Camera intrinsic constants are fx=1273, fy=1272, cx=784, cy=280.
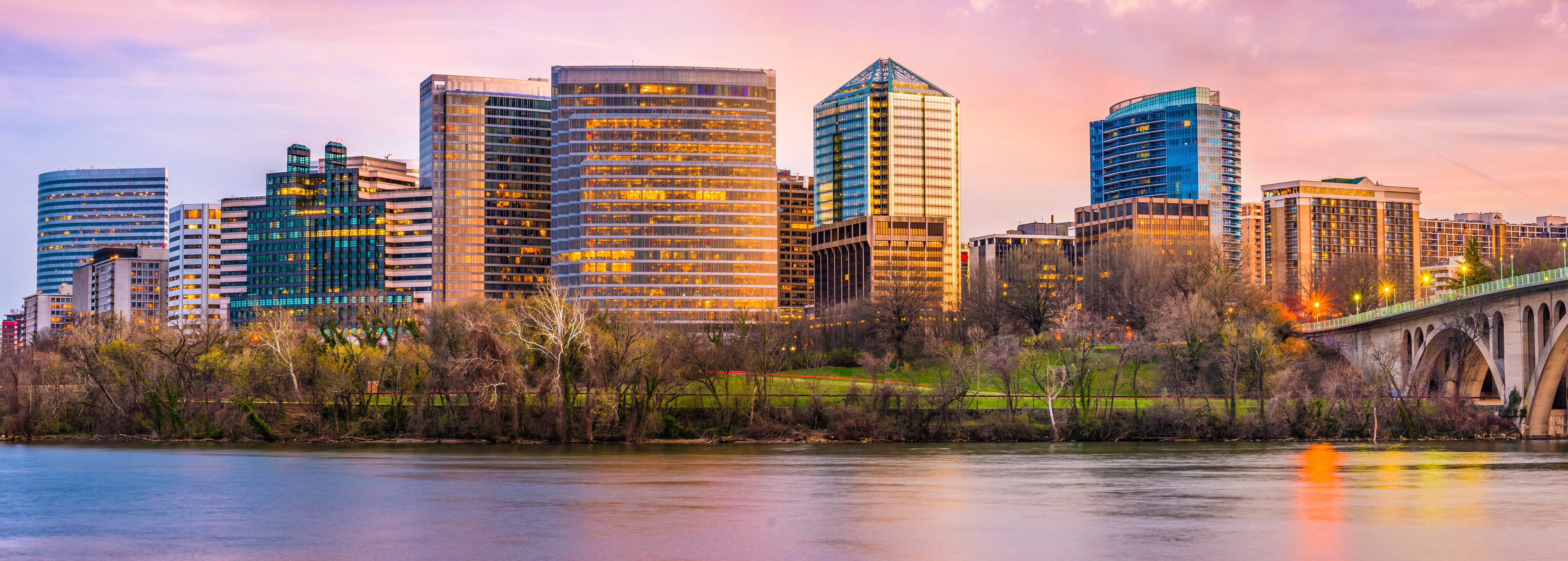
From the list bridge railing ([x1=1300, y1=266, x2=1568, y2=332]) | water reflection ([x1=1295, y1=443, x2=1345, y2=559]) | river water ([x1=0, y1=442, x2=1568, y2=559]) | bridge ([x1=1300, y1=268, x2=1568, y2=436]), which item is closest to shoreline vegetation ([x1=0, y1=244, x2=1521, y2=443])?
bridge ([x1=1300, y1=268, x2=1568, y2=436])

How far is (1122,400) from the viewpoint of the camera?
10581 centimetres

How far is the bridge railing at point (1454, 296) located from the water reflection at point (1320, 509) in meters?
25.6

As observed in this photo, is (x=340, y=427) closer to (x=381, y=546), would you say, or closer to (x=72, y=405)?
(x=72, y=405)

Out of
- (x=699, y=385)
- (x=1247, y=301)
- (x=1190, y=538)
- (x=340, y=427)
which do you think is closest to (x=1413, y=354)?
(x=1247, y=301)

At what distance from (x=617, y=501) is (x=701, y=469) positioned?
1630cm

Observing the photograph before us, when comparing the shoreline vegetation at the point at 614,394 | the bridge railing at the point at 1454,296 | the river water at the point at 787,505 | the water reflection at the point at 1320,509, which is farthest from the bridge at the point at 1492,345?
the water reflection at the point at 1320,509

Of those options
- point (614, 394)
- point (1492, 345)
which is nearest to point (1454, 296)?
point (1492, 345)

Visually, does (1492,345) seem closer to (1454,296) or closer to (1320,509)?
(1454,296)

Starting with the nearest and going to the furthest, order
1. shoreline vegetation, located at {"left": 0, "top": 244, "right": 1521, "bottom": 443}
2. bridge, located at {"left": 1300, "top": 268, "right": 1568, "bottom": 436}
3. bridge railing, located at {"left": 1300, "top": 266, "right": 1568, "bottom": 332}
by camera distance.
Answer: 1. bridge railing, located at {"left": 1300, "top": 266, "right": 1568, "bottom": 332}
2. bridge, located at {"left": 1300, "top": 268, "right": 1568, "bottom": 436}
3. shoreline vegetation, located at {"left": 0, "top": 244, "right": 1521, "bottom": 443}

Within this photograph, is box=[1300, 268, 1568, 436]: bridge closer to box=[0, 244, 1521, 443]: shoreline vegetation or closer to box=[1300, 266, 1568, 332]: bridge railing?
box=[1300, 266, 1568, 332]: bridge railing

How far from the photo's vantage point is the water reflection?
40438 mm

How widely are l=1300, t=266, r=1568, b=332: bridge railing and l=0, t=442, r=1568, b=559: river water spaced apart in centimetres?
1335

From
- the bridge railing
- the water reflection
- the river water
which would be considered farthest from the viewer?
the bridge railing

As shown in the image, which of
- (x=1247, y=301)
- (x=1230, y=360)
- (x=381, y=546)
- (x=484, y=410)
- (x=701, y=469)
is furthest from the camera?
(x=1247, y=301)
